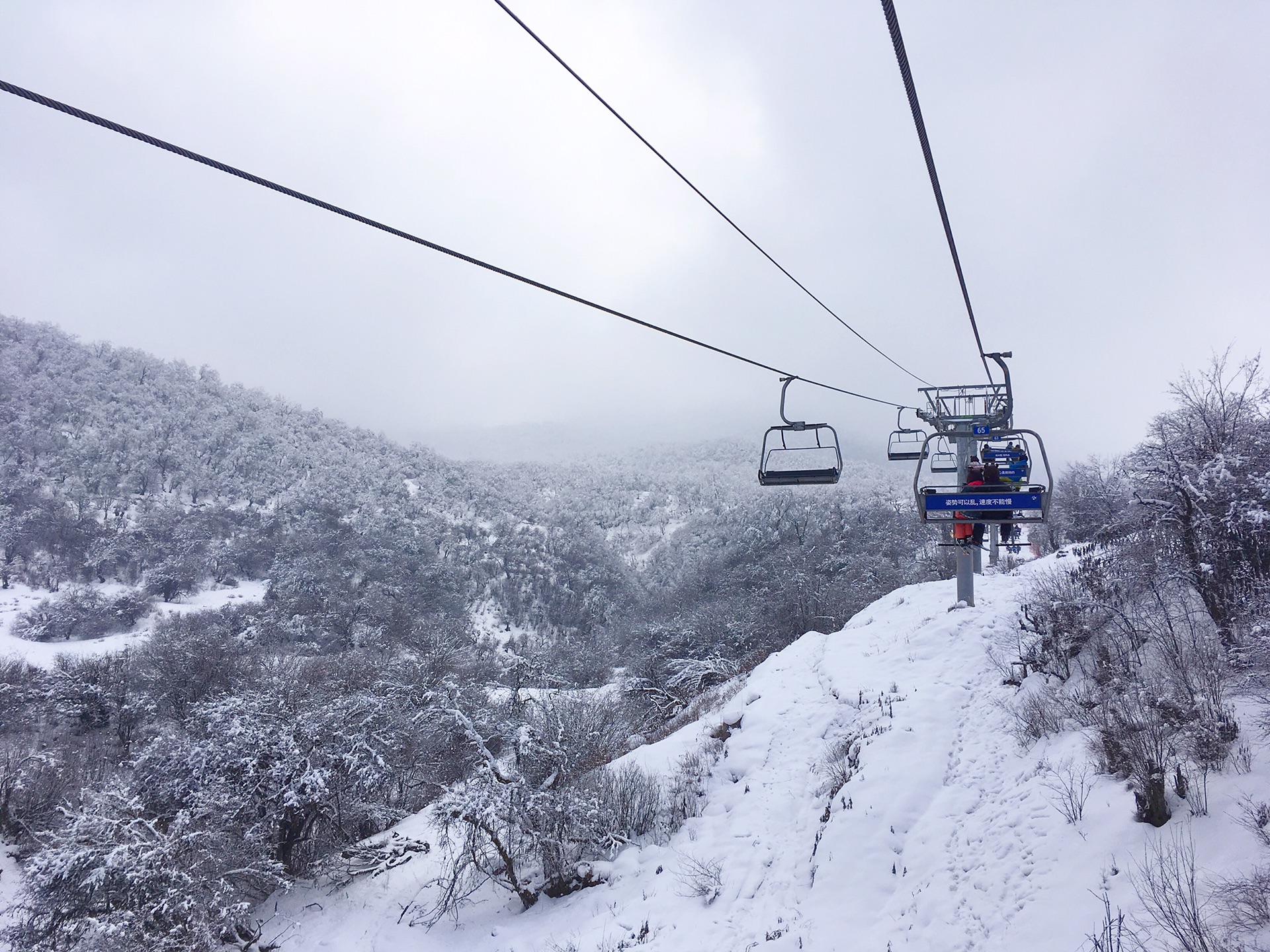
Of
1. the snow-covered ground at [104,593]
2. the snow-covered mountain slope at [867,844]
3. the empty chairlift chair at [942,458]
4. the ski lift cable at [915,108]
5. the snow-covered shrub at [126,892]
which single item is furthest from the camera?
the snow-covered ground at [104,593]

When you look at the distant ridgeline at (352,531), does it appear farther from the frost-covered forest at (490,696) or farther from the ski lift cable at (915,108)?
the ski lift cable at (915,108)

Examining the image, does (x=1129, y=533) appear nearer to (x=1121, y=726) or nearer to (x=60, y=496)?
(x=1121, y=726)

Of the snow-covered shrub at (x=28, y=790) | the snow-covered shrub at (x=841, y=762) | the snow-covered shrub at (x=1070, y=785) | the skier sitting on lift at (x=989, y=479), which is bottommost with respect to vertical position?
the snow-covered shrub at (x=28, y=790)

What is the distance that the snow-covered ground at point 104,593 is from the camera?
45.3 metres

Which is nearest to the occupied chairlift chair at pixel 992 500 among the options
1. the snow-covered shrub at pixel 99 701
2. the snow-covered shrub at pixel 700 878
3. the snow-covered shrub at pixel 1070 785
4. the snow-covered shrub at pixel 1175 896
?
the snow-covered shrub at pixel 1070 785

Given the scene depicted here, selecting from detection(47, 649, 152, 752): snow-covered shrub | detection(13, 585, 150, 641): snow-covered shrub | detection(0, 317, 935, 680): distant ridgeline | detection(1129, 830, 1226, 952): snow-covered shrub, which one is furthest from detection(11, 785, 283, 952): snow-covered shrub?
detection(13, 585, 150, 641): snow-covered shrub

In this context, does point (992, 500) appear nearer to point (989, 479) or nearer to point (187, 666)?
point (989, 479)

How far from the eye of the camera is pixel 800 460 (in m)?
9.70

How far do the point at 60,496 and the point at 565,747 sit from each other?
342 feet

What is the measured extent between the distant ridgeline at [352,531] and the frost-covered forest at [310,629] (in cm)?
55

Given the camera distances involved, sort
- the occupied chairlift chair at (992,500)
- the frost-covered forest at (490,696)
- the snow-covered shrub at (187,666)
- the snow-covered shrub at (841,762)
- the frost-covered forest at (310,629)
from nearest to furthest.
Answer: the frost-covered forest at (490,696) → the occupied chairlift chair at (992,500) → the snow-covered shrub at (841,762) → the frost-covered forest at (310,629) → the snow-covered shrub at (187,666)

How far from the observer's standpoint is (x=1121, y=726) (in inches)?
287

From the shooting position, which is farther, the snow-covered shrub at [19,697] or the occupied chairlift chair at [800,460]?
the snow-covered shrub at [19,697]

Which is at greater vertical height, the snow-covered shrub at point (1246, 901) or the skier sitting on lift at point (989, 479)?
the skier sitting on lift at point (989, 479)
